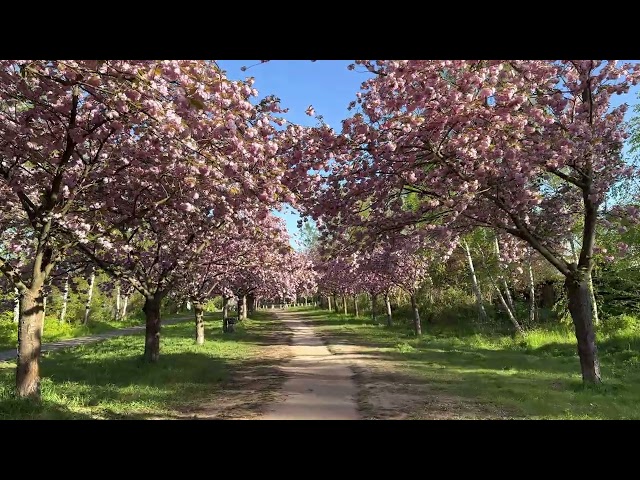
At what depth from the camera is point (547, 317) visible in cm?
3059

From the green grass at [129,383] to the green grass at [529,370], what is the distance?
5.11 meters

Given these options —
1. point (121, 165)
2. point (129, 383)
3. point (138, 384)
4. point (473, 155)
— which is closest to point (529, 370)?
point (473, 155)

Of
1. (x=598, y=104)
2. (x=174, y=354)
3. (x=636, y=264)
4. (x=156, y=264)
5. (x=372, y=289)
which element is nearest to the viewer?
(x=598, y=104)

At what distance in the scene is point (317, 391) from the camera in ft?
34.0

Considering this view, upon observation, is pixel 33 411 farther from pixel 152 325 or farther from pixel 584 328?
pixel 584 328

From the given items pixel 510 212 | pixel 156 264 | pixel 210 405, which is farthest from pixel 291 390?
pixel 156 264

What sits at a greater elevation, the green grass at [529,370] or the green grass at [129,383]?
the green grass at [129,383]

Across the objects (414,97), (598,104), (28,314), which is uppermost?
(598,104)

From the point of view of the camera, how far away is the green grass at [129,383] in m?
8.05

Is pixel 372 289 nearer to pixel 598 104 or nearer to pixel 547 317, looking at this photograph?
pixel 547 317

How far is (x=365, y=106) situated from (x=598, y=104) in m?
5.39

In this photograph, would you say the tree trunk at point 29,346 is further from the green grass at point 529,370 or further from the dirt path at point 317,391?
the green grass at point 529,370

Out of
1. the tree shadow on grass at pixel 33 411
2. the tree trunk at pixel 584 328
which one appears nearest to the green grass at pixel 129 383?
the tree shadow on grass at pixel 33 411

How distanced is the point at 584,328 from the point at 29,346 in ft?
37.3
